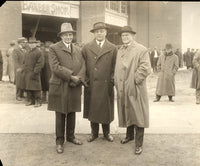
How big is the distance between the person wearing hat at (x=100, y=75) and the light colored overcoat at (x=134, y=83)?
304 millimetres

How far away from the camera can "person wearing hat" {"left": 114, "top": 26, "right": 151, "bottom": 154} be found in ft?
15.1

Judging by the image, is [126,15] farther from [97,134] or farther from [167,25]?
[97,134]

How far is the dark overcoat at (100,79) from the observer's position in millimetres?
4949

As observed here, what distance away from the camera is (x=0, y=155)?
169 inches

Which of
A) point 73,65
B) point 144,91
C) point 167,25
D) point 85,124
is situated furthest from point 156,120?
point 167,25

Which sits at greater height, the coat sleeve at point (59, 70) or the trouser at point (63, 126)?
the coat sleeve at point (59, 70)

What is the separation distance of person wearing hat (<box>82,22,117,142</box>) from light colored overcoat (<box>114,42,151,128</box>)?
1.00 ft

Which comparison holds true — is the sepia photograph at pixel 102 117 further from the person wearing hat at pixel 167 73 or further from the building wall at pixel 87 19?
the building wall at pixel 87 19

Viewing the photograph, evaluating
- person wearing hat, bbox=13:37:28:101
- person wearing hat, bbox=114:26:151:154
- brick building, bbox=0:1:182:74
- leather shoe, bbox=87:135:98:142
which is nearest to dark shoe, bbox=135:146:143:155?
person wearing hat, bbox=114:26:151:154

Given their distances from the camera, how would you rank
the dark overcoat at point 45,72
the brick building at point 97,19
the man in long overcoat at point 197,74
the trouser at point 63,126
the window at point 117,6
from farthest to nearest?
1. the window at point 117,6
2. the brick building at point 97,19
3. the dark overcoat at point 45,72
4. the man in long overcoat at point 197,74
5. the trouser at point 63,126

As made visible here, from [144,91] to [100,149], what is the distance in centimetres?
107

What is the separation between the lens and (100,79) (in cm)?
495

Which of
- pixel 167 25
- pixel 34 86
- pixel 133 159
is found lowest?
pixel 133 159

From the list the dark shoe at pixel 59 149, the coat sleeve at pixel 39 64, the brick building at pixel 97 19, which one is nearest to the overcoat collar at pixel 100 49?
the dark shoe at pixel 59 149
